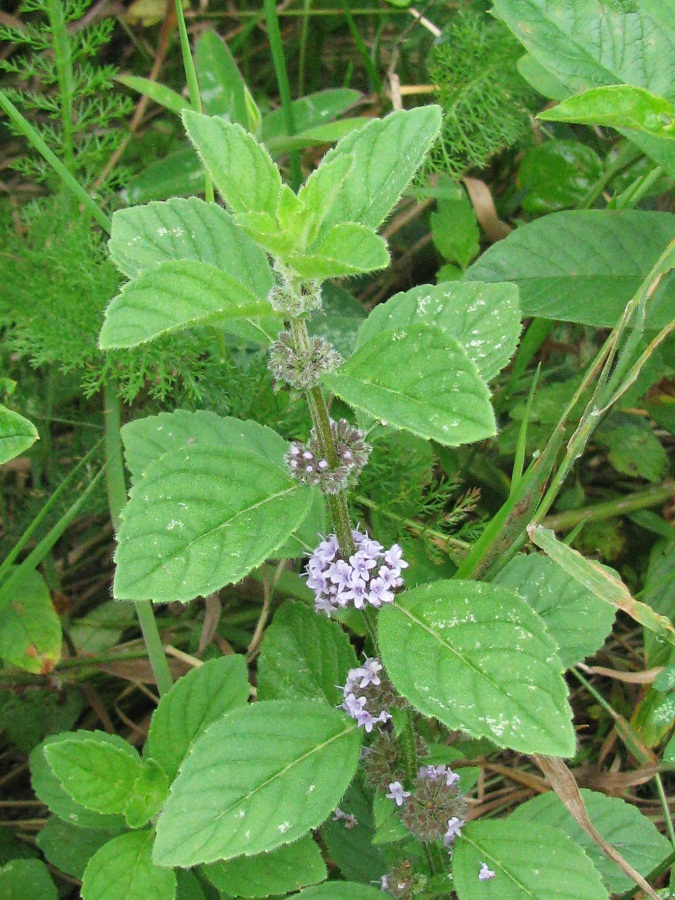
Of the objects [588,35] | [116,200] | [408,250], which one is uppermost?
[588,35]

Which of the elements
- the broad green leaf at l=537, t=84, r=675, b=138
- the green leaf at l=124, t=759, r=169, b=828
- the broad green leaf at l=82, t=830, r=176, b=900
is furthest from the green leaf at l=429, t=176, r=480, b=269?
the broad green leaf at l=82, t=830, r=176, b=900

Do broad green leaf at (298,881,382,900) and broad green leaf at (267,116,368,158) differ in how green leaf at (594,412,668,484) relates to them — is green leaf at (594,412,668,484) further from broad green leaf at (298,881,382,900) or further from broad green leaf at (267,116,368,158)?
broad green leaf at (298,881,382,900)

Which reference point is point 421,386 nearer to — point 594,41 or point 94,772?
point 94,772

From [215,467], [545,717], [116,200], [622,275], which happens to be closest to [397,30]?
[116,200]

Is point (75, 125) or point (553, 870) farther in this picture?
point (75, 125)

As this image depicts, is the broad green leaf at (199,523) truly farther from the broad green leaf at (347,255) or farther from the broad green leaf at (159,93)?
the broad green leaf at (159,93)

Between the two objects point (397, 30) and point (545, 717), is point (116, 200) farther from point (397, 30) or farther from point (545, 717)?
point (545, 717)

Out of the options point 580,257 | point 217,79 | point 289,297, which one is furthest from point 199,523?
point 217,79
